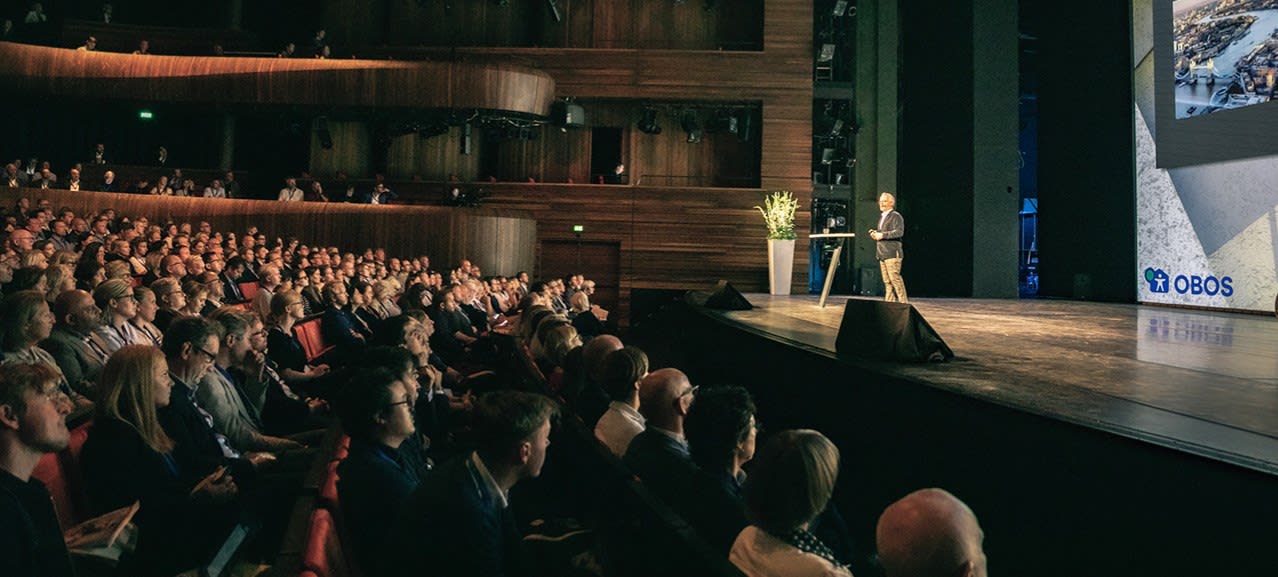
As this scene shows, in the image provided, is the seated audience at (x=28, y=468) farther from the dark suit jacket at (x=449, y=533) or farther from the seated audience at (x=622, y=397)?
the seated audience at (x=622, y=397)

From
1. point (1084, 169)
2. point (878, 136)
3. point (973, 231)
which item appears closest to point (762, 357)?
point (973, 231)

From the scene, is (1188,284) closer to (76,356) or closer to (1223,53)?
(1223,53)

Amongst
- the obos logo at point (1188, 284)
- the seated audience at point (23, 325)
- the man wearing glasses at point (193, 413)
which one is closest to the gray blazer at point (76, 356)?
the seated audience at point (23, 325)

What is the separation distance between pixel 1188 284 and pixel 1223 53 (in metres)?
2.52

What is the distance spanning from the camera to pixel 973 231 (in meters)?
11.4

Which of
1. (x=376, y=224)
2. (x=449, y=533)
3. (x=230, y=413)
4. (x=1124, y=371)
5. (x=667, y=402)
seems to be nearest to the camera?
(x=449, y=533)

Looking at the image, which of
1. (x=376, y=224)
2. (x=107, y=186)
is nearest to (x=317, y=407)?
(x=376, y=224)

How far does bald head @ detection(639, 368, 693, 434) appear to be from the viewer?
231 cm

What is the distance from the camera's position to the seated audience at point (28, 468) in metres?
1.58

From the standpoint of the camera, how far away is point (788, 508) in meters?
1.51

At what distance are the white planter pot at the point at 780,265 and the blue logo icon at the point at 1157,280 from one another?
4420 millimetres

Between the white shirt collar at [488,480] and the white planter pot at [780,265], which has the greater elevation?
the white planter pot at [780,265]

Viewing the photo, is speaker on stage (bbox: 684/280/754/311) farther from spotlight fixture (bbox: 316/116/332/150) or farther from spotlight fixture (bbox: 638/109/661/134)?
spotlight fixture (bbox: 316/116/332/150)

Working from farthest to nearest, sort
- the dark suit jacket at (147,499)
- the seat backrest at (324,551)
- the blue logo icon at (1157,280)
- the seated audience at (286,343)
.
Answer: the blue logo icon at (1157,280) < the seated audience at (286,343) < the dark suit jacket at (147,499) < the seat backrest at (324,551)
